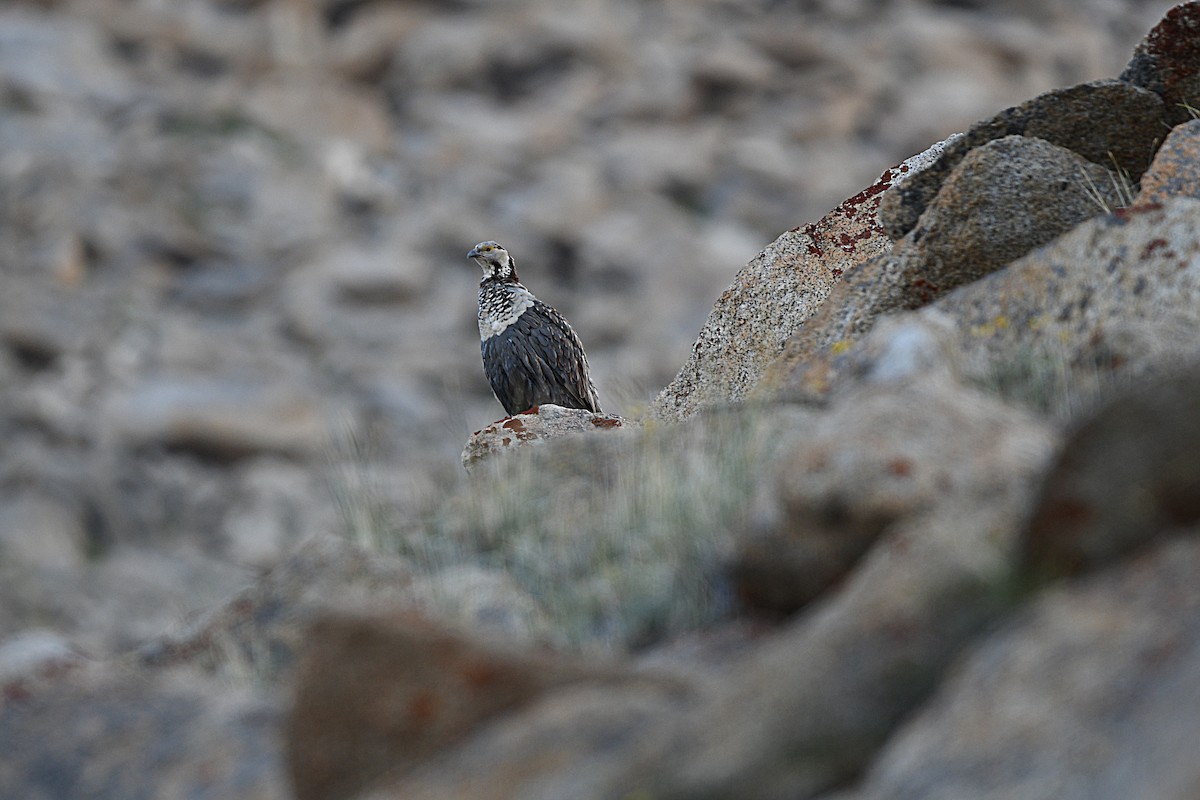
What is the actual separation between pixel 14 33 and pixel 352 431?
78050 millimetres

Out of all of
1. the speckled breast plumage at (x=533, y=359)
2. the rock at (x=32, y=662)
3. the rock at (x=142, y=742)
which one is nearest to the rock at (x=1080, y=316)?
the rock at (x=142, y=742)

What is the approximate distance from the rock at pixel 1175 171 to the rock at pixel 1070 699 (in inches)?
118

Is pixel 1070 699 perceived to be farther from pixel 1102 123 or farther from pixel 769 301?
pixel 769 301

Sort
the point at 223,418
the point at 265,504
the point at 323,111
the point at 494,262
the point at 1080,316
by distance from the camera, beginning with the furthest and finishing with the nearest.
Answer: the point at 323,111, the point at 223,418, the point at 265,504, the point at 494,262, the point at 1080,316

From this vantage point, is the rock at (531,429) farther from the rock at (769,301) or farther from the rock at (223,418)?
the rock at (223,418)

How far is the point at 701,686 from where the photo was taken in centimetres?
325

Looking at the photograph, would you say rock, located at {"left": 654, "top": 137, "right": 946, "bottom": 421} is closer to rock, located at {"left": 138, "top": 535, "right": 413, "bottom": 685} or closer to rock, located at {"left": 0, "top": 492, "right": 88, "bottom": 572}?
rock, located at {"left": 138, "top": 535, "right": 413, "bottom": 685}

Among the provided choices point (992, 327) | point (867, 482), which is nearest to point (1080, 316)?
point (992, 327)

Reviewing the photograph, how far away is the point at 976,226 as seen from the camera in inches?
239

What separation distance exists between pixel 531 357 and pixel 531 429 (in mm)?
3262

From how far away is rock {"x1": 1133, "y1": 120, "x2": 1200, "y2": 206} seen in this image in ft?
18.7

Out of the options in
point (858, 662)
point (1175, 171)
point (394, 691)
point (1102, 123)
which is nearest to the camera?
point (858, 662)

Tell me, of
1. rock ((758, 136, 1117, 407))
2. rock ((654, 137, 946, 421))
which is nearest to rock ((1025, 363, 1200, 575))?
rock ((758, 136, 1117, 407))

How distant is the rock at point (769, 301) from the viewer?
7664 mm
